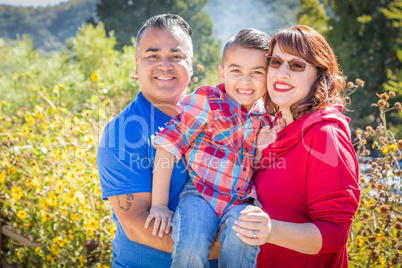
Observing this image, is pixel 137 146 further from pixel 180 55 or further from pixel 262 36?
pixel 262 36

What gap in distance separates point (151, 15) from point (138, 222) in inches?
768

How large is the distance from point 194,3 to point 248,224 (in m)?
22.4

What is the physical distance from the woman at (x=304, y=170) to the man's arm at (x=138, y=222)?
1.25ft

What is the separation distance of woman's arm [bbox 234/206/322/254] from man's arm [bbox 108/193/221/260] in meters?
0.38

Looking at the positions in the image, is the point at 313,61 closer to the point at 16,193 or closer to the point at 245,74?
the point at 245,74

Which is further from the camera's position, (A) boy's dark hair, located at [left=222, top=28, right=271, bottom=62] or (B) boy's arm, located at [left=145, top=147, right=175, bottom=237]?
(A) boy's dark hair, located at [left=222, top=28, right=271, bottom=62]

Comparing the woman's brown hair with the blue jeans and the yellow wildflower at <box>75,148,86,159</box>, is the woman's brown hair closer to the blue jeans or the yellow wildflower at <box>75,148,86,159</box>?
the blue jeans

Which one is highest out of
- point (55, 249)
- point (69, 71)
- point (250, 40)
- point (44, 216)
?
point (250, 40)

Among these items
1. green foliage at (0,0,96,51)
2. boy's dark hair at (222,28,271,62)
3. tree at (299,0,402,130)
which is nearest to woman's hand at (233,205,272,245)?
boy's dark hair at (222,28,271,62)

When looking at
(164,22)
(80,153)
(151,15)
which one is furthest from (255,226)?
(151,15)

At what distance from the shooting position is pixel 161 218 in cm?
169

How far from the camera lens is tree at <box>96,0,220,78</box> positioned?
19.9 metres

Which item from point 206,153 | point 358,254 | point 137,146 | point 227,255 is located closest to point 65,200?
point 137,146

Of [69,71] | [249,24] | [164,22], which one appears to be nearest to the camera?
[164,22]
